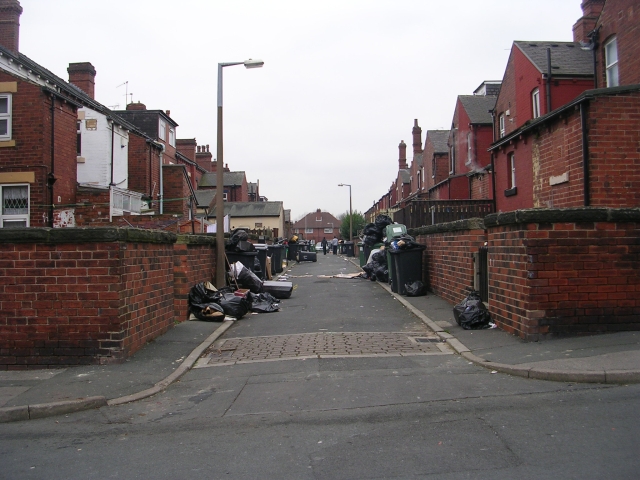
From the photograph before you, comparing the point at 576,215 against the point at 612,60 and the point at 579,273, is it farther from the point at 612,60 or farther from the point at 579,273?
the point at 612,60

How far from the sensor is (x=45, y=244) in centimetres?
757

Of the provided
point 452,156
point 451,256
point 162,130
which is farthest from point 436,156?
point 451,256

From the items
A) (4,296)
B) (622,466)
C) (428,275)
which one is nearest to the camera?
(622,466)

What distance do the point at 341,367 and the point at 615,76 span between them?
47.5 ft

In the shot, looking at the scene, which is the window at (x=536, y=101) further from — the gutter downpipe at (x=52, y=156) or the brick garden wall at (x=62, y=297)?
the brick garden wall at (x=62, y=297)

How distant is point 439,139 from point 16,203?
30.8 m

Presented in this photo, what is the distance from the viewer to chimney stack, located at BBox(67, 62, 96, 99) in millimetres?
27594

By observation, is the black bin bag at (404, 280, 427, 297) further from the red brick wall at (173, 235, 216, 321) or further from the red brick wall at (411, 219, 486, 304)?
the red brick wall at (173, 235, 216, 321)

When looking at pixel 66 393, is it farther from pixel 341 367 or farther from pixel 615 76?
Answer: pixel 615 76

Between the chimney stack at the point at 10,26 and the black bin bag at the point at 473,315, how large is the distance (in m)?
17.6

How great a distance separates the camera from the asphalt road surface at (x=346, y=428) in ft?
13.3

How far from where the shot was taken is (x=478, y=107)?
34.2m

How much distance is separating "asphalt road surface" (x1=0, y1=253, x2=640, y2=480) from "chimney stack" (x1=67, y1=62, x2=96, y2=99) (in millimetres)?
24037

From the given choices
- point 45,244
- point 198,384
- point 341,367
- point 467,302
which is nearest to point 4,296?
point 45,244
